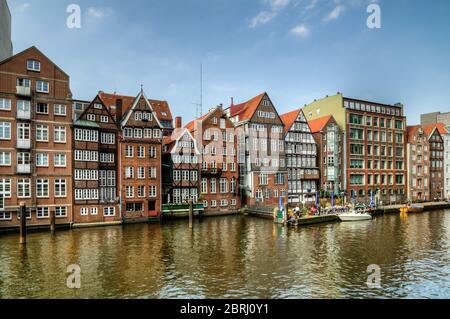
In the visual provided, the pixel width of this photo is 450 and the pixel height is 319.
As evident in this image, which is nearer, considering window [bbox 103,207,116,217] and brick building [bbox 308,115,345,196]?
window [bbox 103,207,116,217]

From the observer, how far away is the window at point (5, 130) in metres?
39.9

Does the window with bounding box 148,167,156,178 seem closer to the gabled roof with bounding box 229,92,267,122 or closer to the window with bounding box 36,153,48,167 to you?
the window with bounding box 36,153,48,167

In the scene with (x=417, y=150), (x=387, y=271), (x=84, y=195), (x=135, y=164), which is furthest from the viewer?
(x=417, y=150)

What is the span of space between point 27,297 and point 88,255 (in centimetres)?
985

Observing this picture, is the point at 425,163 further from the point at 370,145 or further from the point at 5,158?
the point at 5,158

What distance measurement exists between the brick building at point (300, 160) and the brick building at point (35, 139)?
41275mm

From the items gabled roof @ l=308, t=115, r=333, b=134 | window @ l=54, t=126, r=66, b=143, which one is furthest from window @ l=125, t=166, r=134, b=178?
gabled roof @ l=308, t=115, r=333, b=134

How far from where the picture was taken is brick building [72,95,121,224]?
44250mm

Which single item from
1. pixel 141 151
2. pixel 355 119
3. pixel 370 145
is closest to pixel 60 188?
pixel 141 151

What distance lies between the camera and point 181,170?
54.7m

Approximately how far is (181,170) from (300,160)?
2656 centimetres

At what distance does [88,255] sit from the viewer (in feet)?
95.2
